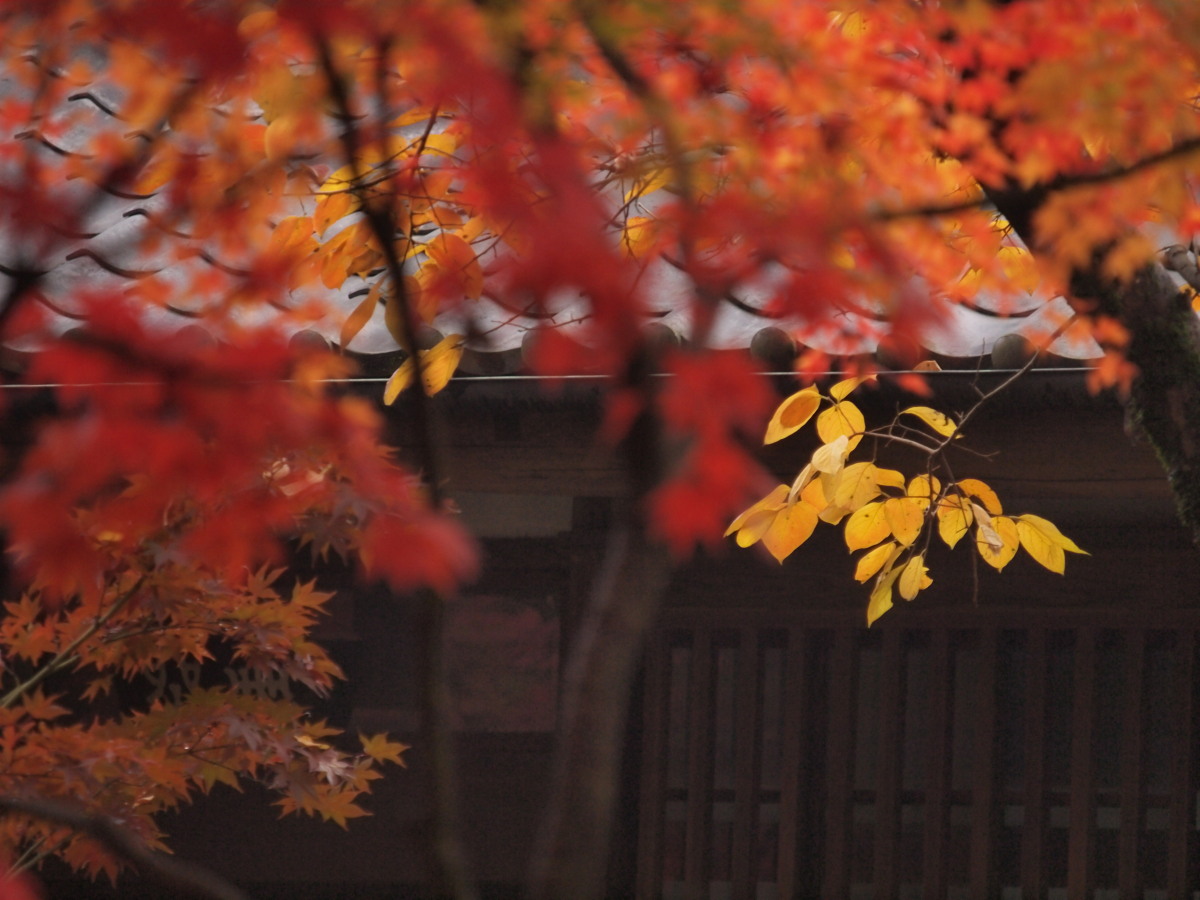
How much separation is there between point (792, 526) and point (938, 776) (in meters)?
1.58

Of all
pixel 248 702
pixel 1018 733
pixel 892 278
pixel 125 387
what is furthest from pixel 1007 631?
pixel 125 387

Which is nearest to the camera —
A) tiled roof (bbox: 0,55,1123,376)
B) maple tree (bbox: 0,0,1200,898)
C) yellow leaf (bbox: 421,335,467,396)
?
maple tree (bbox: 0,0,1200,898)

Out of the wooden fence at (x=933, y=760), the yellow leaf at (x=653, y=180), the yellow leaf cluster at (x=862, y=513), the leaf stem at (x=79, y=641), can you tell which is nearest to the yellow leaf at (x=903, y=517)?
the yellow leaf cluster at (x=862, y=513)

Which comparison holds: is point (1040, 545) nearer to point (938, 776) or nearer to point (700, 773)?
point (938, 776)

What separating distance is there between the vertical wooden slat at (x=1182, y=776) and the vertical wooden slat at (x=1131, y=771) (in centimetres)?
10

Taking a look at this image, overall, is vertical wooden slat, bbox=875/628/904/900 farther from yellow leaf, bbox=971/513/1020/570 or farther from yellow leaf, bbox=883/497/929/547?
yellow leaf, bbox=883/497/929/547

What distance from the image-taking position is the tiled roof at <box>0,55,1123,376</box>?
→ 3.56m

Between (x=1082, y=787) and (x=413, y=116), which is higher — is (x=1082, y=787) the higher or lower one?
the lower one

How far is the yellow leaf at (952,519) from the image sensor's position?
346 cm

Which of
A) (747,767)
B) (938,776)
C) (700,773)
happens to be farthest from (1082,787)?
(700,773)

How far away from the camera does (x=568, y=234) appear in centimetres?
131

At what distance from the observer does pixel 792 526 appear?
3.24 m

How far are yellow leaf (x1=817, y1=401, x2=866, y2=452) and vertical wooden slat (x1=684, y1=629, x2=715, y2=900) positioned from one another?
1399mm

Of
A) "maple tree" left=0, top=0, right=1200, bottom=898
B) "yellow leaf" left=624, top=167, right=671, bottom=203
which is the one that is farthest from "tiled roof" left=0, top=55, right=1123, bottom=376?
"yellow leaf" left=624, top=167, right=671, bottom=203
